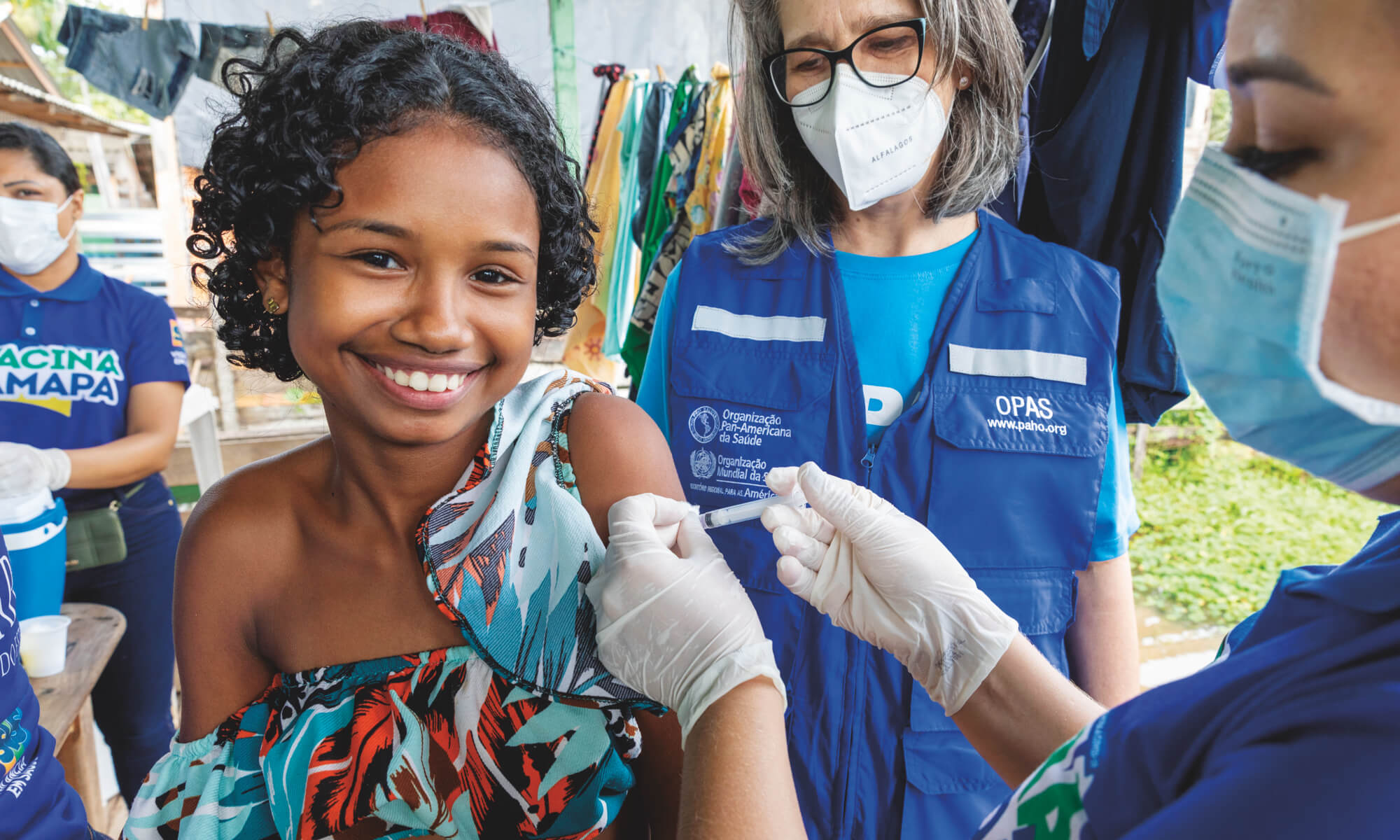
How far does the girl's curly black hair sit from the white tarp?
260cm

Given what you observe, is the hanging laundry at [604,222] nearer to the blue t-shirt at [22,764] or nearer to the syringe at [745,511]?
the syringe at [745,511]

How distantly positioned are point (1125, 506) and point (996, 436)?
0.35m

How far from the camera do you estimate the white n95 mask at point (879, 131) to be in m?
1.60

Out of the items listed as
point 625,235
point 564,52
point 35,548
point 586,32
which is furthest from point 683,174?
point 35,548

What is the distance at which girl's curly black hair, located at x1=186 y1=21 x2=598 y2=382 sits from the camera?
3.60ft

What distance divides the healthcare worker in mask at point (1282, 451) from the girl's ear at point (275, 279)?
96cm

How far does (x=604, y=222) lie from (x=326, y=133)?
112 inches

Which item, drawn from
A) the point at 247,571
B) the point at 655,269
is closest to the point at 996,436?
the point at 247,571

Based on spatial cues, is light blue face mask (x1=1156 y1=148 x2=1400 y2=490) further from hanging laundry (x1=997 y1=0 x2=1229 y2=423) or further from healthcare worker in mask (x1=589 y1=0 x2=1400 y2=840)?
hanging laundry (x1=997 y1=0 x2=1229 y2=423)

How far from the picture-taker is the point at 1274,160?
2.09 ft

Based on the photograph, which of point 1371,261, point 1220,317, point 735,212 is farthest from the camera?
point 735,212

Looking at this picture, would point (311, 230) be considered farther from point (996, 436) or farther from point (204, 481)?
point (204, 481)

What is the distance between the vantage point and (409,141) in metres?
1.09

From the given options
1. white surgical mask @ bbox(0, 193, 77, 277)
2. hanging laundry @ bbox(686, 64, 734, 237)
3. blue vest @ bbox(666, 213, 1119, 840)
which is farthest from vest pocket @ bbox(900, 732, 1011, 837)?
white surgical mask @ bbox(0, 193, 77, 277)
